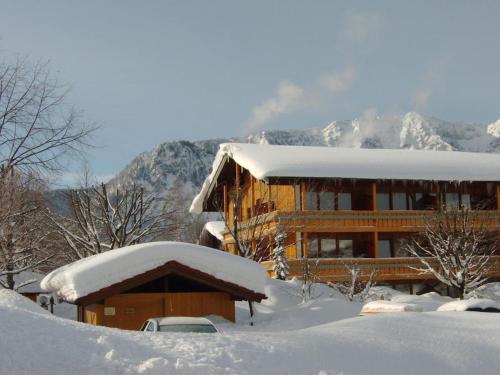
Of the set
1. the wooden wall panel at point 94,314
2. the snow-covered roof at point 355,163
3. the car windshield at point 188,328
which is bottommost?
the wooden wall panel at point 94,314

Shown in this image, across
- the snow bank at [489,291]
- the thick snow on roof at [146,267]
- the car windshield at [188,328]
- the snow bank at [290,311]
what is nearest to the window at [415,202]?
the snow bank at [489,291]

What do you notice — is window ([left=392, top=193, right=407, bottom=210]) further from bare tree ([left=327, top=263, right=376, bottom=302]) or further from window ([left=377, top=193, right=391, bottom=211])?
bare tree ([left=327, top=263, right=376, bottom=302])

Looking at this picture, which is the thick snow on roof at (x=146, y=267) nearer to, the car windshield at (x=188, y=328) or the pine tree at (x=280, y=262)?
the car windshield at (x=188, y=328)

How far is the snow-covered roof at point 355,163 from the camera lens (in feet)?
114

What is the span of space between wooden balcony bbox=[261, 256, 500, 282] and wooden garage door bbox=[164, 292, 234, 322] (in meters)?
11.9

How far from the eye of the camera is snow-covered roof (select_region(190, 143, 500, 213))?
34812mm

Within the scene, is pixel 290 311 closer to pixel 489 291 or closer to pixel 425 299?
pixel 425 299

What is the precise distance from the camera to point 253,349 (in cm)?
825

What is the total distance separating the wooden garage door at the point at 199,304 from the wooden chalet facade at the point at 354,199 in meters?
10.8

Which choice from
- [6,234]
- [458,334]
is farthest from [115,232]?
[458,334]

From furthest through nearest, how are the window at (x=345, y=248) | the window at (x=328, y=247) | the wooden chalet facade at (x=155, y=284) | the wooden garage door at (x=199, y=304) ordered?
the window at (x=345, y=248)
the window at (x=328, y=247)
the wooden garage door at (x=199, y=304)
the wooden chalet facade at (x=155, y=284)

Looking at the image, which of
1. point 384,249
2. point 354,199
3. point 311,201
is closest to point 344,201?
point 354,199

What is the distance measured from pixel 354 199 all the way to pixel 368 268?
196 inches

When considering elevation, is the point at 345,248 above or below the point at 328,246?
below
